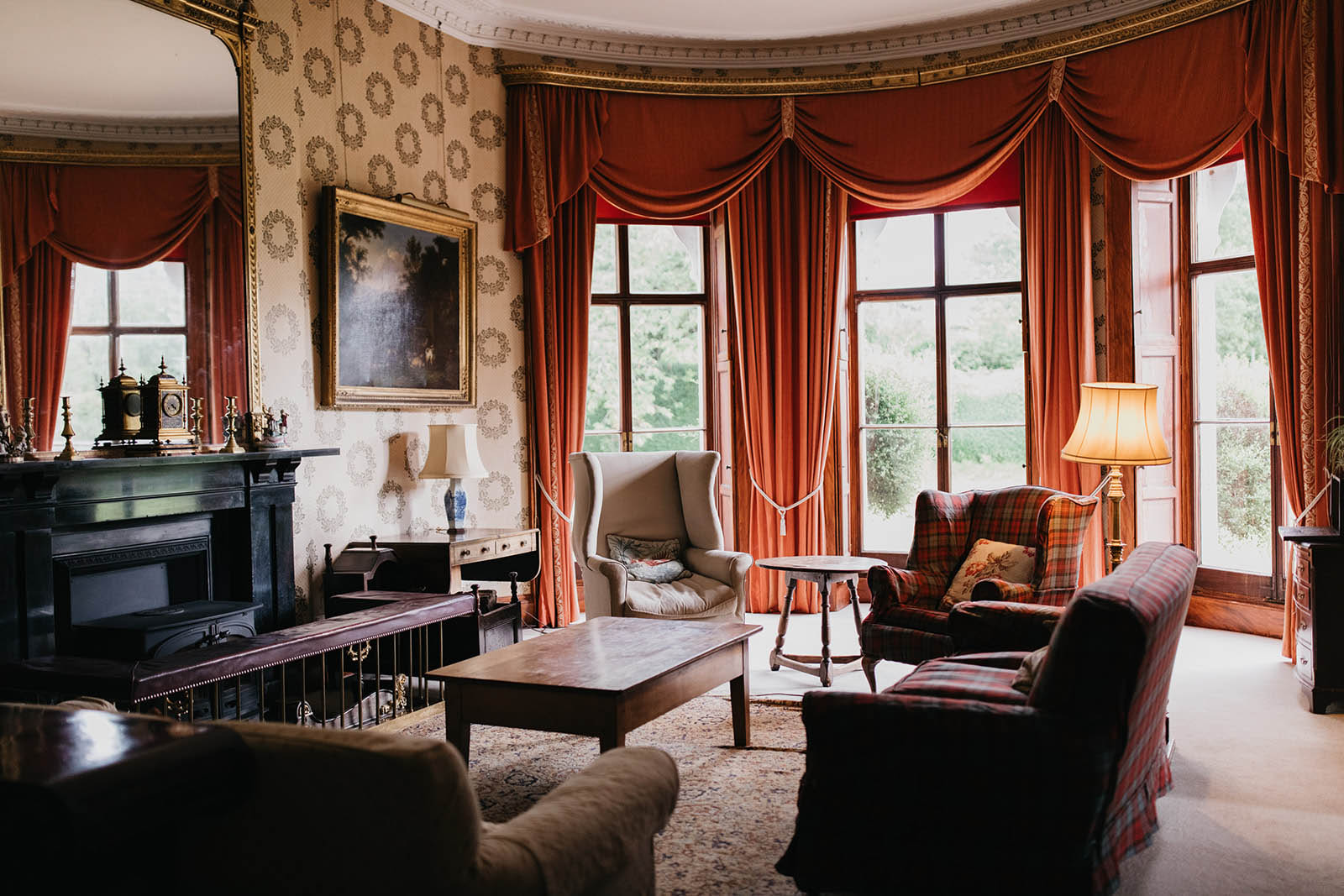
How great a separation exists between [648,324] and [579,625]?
128 inches

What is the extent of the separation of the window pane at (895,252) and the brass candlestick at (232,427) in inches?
163

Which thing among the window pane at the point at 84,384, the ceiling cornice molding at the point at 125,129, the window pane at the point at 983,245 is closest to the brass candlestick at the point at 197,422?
the window pane at the point at 84,384

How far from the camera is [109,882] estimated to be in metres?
1.20

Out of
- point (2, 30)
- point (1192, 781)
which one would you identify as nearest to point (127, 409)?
point (2, 30)

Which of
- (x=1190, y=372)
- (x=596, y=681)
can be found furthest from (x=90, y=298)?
(x=1190, y=372)

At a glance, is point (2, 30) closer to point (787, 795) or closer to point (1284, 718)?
point (787, 795)

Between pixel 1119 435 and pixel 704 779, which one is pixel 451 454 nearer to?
pixel 704 779

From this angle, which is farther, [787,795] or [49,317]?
[49,317]

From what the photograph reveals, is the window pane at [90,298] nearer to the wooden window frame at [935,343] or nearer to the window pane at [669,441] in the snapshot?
the window pane at [669,441]

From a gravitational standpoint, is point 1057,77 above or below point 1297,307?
above

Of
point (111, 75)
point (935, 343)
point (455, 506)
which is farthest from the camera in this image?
point (935, 343)

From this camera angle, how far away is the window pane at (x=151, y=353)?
4.08 meters

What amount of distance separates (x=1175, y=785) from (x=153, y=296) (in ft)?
13.6

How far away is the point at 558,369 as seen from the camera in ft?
21.7
